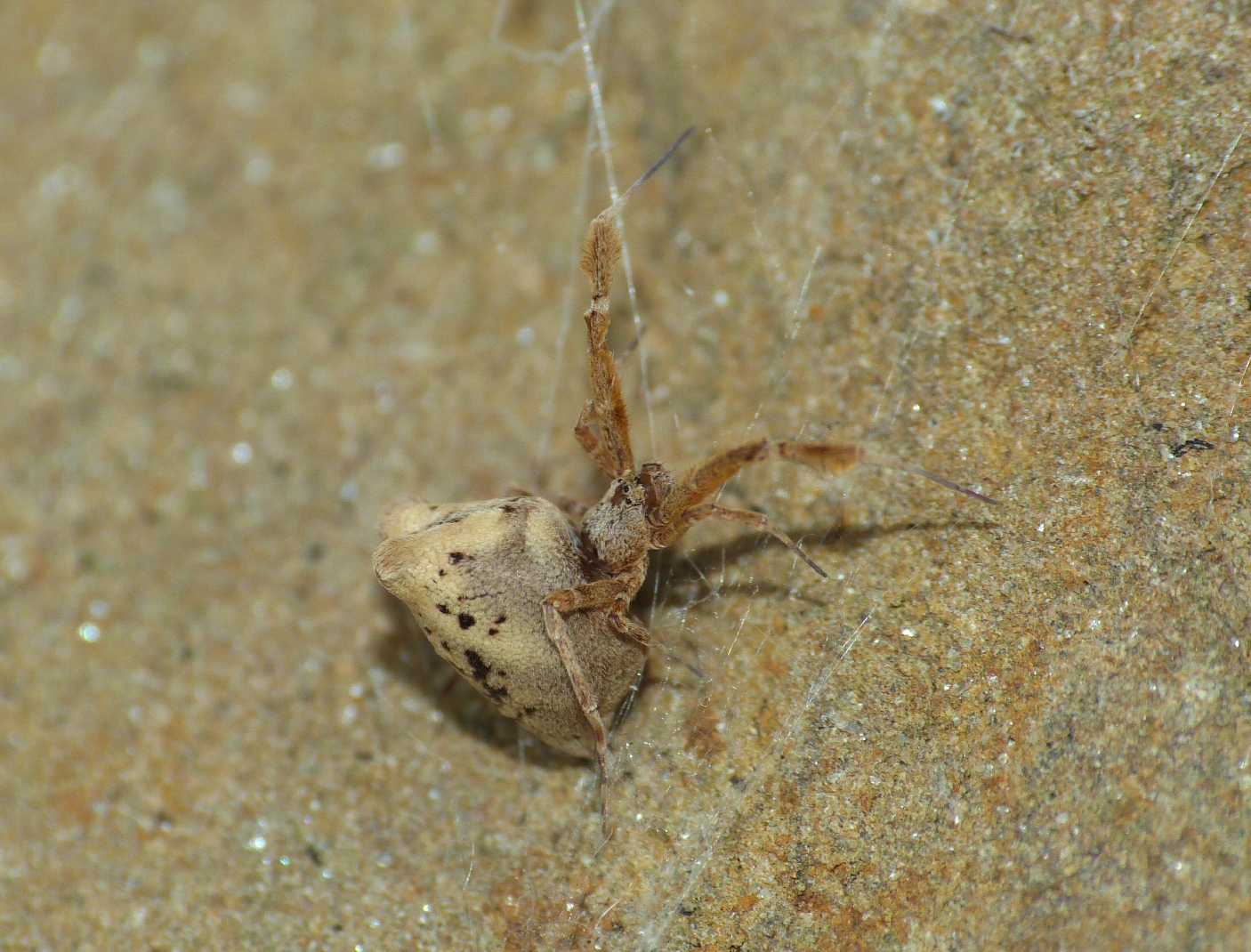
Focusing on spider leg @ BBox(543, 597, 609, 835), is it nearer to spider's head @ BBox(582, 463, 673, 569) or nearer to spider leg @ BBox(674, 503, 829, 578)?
spider's head @ BBox(582, 463, 673, 569)

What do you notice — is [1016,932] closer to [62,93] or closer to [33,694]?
[33,694]

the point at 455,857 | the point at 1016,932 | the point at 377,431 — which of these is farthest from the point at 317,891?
the point at 1016,932

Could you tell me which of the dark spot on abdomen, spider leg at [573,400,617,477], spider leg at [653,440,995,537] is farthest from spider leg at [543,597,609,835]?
spider leg at [573,400,617,477]

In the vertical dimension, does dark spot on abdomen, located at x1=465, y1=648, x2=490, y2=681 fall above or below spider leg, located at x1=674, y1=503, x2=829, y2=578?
below

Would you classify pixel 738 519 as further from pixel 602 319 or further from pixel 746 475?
pixel 602 319

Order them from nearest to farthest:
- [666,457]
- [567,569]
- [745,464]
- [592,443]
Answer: [745,464] < [567,569] < [592,443] < [666,457]

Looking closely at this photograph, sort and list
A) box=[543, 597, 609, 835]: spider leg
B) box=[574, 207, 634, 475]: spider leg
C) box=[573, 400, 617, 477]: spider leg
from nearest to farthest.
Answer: box=[543, 597, 609, 835]: spider leg → box=[574, 207, 634, 475]: spider leg → box=[573, 400, 617, 477]: spider leg

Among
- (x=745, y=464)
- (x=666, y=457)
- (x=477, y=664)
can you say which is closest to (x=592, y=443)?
(x=666, y=457)
